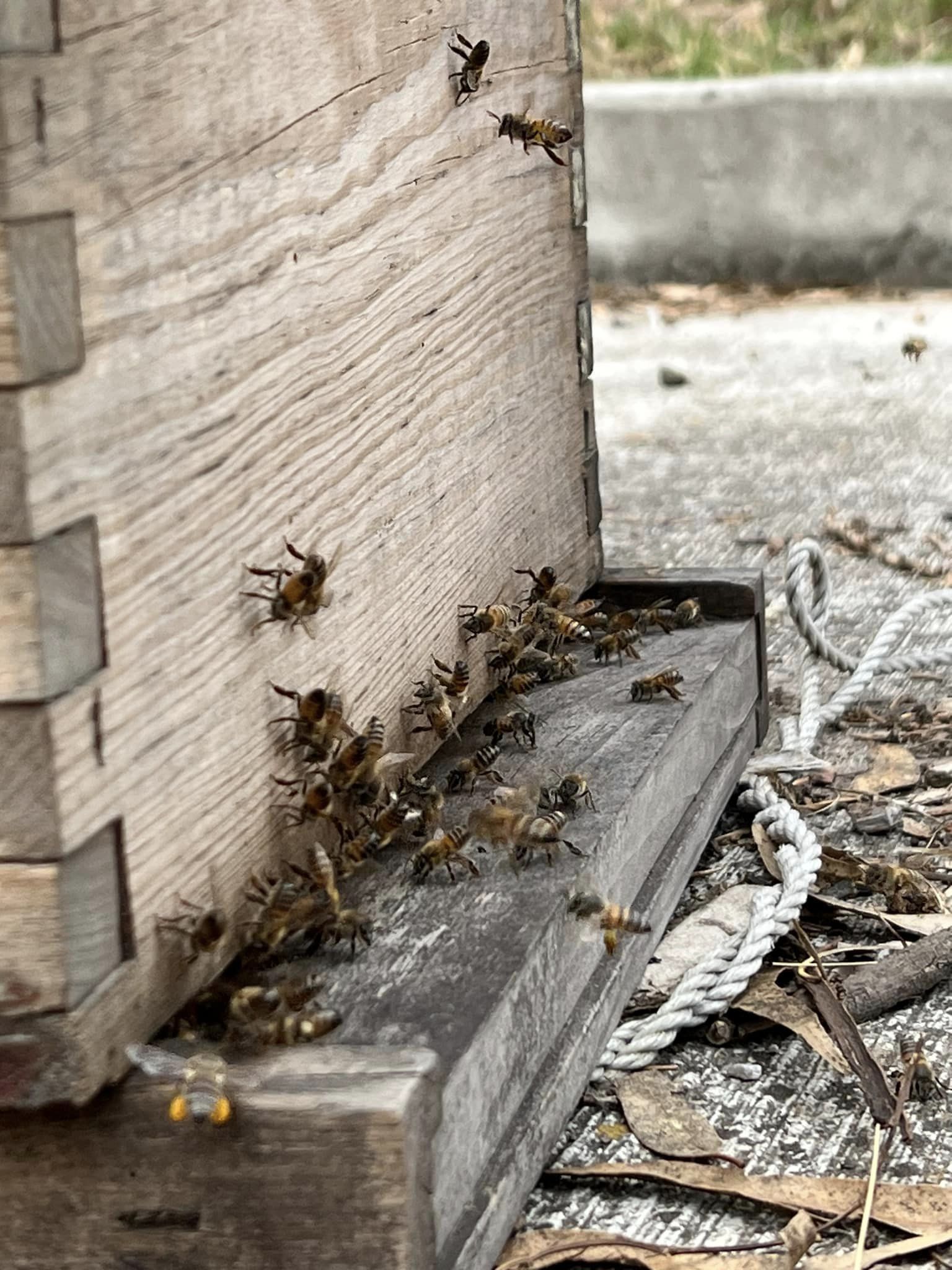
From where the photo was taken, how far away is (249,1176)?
141 centimetres

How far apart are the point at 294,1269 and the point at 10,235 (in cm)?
83

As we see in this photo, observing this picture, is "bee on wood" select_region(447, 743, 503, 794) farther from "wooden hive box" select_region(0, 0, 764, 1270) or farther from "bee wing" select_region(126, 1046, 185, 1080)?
"bee wing" select_region(126, 1046, 185, 1080)

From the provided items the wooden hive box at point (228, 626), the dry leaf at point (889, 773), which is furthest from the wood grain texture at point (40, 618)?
the dry leaf at point (889, 773)

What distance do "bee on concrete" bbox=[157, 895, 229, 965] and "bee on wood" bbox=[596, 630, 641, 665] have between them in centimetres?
107

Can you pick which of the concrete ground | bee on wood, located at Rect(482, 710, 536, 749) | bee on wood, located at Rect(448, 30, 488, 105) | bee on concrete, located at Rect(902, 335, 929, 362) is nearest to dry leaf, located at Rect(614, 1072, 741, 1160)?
the concrete ground

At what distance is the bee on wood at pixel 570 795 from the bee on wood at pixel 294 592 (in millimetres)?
413

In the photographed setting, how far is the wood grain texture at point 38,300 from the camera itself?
1245 millimetres

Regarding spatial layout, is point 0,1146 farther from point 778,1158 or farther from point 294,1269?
point 778,1158

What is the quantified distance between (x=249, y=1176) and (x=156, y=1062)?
0.38 feet

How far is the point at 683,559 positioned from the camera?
4.02 meters

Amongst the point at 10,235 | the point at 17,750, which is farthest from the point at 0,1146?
the point at 10,235

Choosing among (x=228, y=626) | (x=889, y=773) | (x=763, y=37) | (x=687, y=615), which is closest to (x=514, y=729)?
(x=687, y=615)

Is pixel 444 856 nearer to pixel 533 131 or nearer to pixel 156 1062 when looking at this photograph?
pixel 156 1062

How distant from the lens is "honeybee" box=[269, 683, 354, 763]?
66.6 inches
